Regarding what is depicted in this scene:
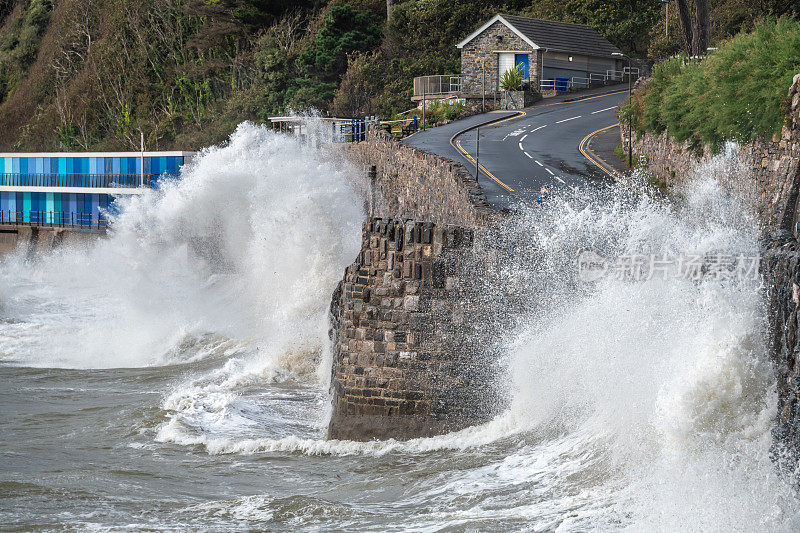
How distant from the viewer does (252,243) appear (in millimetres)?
26812

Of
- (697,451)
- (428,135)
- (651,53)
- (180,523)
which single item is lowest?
(180,523)

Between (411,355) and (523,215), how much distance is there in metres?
2.39

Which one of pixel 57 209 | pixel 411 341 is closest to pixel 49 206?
pixel 57 209

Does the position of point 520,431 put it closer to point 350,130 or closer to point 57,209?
point 350,130

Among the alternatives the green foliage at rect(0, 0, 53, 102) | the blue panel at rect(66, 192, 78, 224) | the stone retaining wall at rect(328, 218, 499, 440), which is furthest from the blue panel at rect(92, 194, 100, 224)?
the green foliage at rect(0, 0, 53, 102)

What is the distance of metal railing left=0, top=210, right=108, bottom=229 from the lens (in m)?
44.9

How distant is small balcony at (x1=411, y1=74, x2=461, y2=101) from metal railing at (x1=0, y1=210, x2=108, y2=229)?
16683 mm

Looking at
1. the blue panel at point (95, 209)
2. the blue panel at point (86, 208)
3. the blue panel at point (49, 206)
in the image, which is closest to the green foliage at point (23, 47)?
the blue panel at point (49, 206)

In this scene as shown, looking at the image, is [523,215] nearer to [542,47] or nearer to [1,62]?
[542,47]

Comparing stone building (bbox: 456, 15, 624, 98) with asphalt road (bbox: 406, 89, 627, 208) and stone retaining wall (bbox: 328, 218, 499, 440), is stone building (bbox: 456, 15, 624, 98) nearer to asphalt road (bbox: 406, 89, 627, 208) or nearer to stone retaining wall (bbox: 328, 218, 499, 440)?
asphalt road (bbox: 406, 89, 627, 208)

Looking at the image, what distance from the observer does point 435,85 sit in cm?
5131

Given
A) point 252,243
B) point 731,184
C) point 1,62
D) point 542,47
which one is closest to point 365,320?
point 731,184

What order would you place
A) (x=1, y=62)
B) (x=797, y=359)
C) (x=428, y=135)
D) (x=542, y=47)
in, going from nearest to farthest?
(x=797, y=359) < (x=428, y=135) < (x=542, y=47) < (x=1, y=62)

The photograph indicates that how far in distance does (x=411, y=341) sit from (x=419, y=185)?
10904 mm
